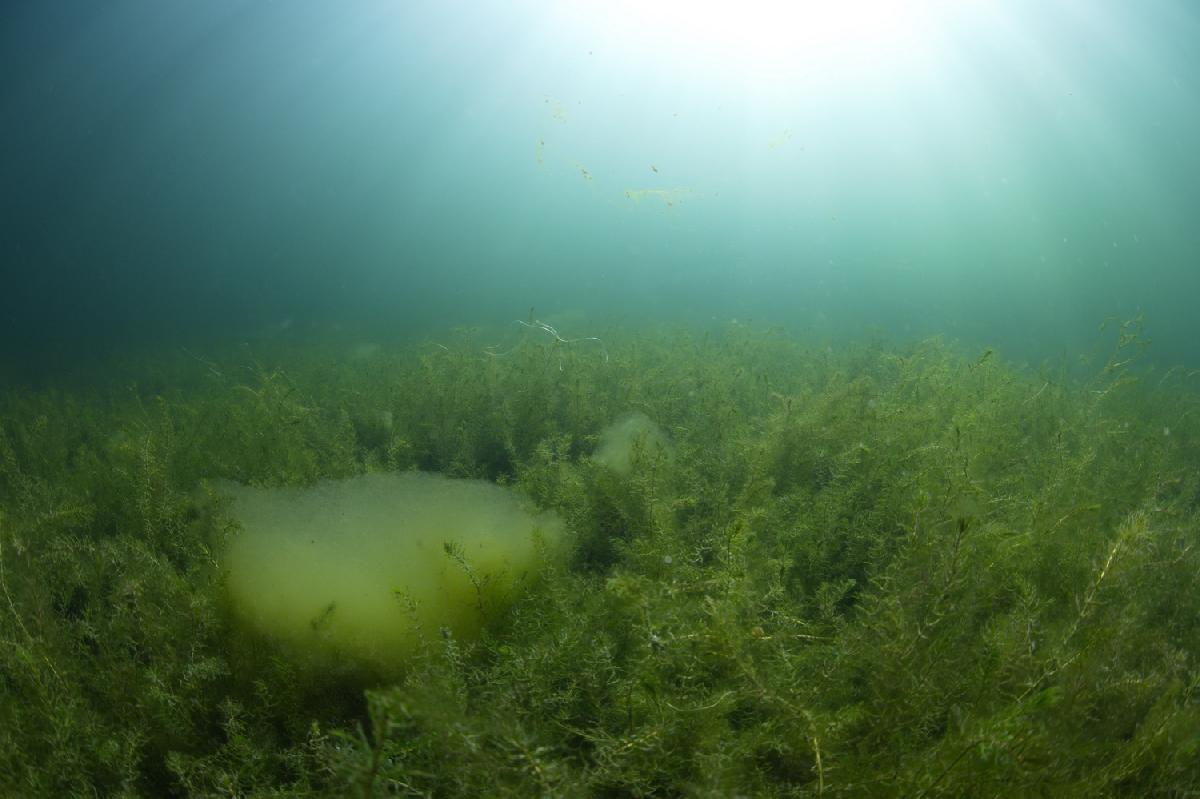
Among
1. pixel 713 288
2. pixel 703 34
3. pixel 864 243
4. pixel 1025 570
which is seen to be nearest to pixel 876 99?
pixel 703 34

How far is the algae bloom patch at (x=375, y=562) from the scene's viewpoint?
195 cm

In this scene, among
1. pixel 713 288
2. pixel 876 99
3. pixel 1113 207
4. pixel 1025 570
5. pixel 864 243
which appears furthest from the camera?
pixel 864 243

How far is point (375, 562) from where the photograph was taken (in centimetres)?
228

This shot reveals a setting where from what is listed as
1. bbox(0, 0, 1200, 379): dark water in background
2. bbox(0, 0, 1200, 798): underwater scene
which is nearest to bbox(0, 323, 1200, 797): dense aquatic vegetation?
bbox(0, 0, 1200, 798): underwater scene

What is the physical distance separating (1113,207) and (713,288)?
36.3 m

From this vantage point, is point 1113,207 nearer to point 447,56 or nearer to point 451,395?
point 447,56

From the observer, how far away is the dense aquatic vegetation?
1.29 meters

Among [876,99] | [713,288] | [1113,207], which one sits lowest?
[713,288]

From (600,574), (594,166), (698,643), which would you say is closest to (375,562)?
(600,574)

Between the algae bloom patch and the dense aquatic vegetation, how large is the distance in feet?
0.28

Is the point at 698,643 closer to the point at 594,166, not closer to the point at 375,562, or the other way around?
the point at 375,562

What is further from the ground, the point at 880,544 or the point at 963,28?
the point at 963,28

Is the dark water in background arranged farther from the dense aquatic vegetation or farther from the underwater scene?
the dense aquatic vegetation

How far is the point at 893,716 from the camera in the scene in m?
1.49
